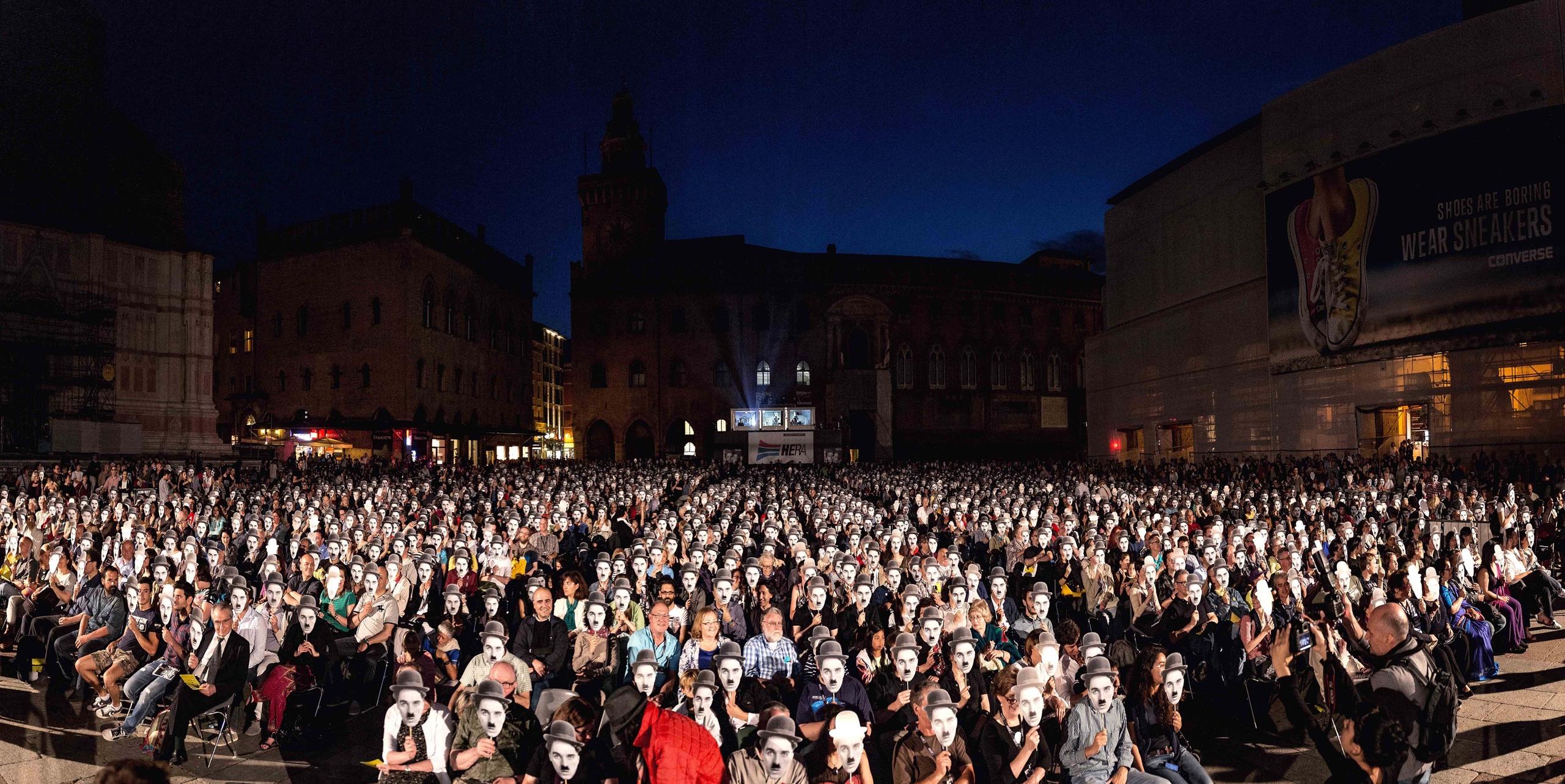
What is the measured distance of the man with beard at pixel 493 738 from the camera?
644 cm

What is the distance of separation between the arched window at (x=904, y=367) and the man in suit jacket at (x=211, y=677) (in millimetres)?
54863

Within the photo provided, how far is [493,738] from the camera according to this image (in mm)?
6648

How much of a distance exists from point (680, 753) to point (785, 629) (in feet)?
12.4

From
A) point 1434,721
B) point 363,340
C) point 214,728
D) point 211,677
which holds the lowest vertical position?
point 214,728

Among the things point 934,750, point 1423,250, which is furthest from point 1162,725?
point 1423,250

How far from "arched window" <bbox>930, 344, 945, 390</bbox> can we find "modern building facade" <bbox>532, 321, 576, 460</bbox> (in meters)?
44.1

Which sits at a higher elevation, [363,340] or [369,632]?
[363,340]

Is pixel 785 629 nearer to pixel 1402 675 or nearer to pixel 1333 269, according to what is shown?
pixel 1402 675

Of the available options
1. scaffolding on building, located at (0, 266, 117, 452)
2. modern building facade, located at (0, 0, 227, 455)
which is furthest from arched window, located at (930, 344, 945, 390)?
scaffolding on building, located at (0, 266, 117, 452)

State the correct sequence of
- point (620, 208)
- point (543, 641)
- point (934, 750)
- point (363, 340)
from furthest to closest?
point (620, 208)
point (363, 340)
point (543, 641)
point (934, 750)

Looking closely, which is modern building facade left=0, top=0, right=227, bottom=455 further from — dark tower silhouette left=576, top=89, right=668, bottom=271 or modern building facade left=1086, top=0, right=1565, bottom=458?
modern building facade left=1086, top=0, right=1565, bottom=458

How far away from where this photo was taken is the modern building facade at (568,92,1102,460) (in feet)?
201

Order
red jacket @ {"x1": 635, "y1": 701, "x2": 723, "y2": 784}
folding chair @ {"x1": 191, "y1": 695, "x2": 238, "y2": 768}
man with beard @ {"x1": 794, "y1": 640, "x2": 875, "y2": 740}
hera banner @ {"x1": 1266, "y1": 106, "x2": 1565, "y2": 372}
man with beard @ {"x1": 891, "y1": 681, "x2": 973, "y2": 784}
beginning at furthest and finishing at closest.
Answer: hera banner @ {"x1": 1266, "y1": 106, "x2": 1565, "y2": 372}
folding chair @ {"x1": 191, "y1": 695, "x2": 238, "y2": 768}
man with beard @ {"x1": 794, "y1": 640, "x2": 875, "y2": 740}
red jacket @ {"x1": 635, "y1": 701, "x2": 723, "y2": 784}
man with beard @ {"x1": 891, "y1": 681, "x2": 973, "y2": 784}

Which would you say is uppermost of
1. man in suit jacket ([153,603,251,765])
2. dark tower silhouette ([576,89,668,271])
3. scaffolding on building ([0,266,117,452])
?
dark tower silhouette ([576,89,668,271])
